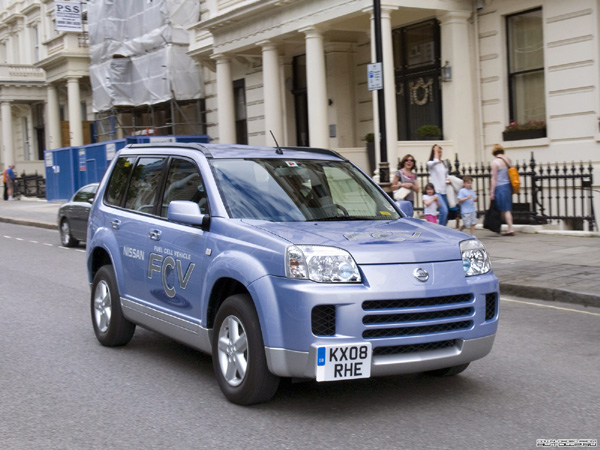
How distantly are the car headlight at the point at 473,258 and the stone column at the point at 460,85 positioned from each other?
532 inches

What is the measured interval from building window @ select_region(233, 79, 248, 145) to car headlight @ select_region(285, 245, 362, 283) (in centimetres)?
2300

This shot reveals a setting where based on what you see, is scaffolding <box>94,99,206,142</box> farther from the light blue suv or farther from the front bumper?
the front bumper

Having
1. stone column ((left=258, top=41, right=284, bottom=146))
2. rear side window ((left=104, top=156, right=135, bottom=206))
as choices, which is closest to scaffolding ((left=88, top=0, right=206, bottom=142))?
stone column ((left=258, top=41, right=284, bottom=146))

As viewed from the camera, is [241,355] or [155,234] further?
[155,234]

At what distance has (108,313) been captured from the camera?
765 centimetres

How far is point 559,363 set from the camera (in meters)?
6.99

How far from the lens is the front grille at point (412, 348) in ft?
17.5

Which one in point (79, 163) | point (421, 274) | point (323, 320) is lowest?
point (323, 320)

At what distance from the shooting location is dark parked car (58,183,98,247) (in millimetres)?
17812

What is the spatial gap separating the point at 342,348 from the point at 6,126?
138 ft

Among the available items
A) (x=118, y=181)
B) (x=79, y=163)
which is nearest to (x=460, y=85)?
(x=118, y=181)

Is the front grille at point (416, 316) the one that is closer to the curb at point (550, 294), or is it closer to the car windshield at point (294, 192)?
the car windshield at point (294, 192)

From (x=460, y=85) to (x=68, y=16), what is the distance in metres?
22.4

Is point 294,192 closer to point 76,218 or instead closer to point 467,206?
point 467,206
